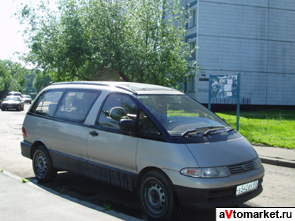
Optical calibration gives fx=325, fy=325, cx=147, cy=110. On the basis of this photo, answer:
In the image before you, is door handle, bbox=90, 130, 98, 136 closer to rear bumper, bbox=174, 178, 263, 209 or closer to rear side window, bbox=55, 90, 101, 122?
rear side window, bbox=55, 90, 101, 122

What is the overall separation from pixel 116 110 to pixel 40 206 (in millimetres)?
1726

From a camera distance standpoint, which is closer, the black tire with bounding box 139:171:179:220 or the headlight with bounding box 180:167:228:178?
the headlight with bounding box 180:167:228:178

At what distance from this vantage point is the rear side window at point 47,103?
6.05 meters

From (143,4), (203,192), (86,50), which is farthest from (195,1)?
(203,192)

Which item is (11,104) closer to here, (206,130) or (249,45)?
(249,45)

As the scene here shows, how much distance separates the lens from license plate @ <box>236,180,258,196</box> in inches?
159

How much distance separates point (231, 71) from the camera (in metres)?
30.1

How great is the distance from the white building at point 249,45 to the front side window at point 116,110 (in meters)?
24.4

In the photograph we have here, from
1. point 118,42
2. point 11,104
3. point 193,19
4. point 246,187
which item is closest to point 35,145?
point 246,187

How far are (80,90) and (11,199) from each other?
204 centimetres

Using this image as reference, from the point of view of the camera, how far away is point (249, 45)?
30.5 m

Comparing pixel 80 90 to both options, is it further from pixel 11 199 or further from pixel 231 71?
pixel 231 71

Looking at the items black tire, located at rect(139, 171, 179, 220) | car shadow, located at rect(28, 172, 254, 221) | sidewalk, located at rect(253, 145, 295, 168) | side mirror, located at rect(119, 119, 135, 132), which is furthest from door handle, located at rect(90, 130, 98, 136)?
sidewalk, located at rect(253, 145, 295, 168)

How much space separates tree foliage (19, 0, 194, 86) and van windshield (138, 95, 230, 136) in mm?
11543
